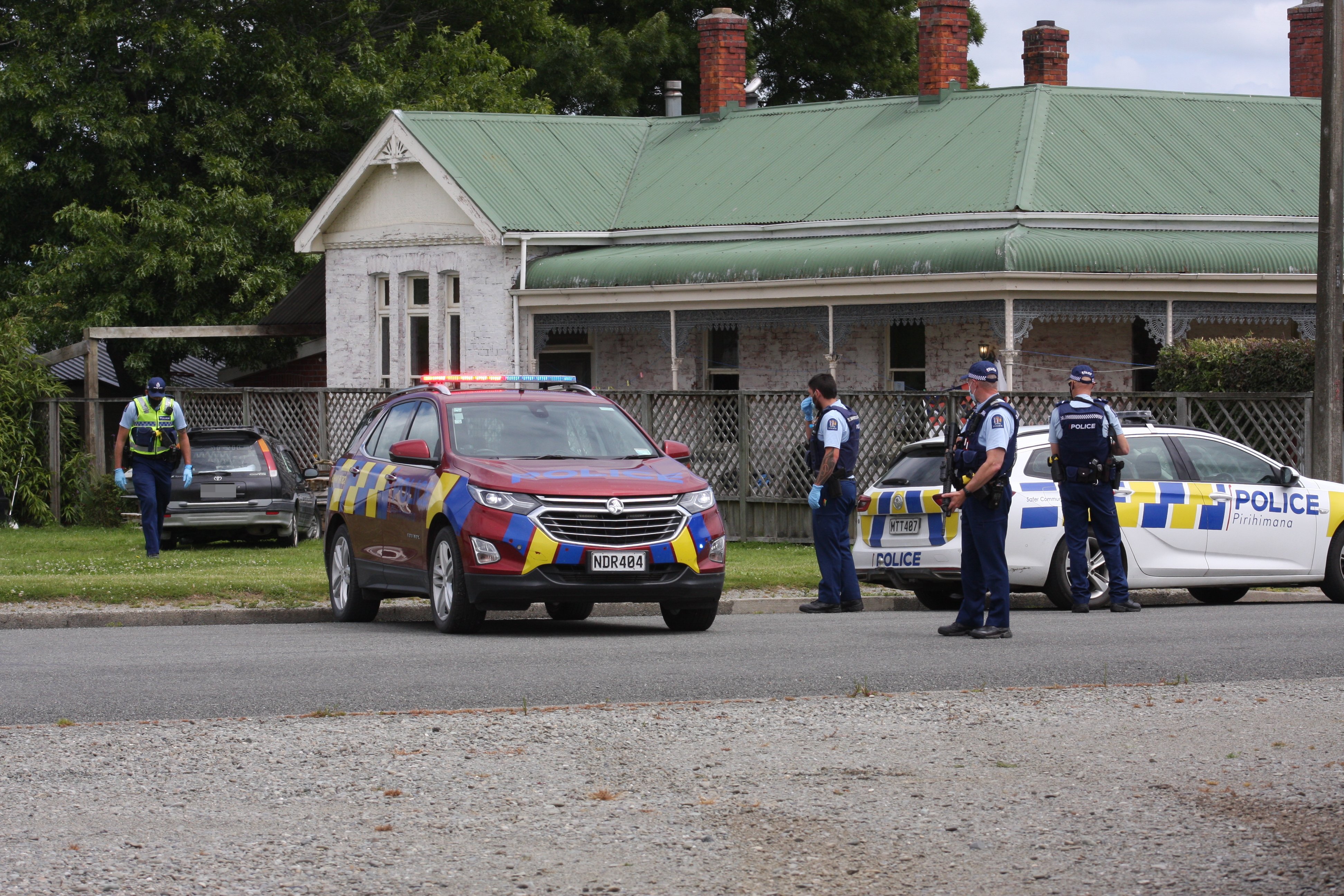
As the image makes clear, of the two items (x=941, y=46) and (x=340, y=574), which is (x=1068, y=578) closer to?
(x=340, y=574)

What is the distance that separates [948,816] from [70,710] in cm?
472

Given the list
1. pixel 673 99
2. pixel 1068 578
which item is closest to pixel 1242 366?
pixel 1068 578

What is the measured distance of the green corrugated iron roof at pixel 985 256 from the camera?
77.7 feet

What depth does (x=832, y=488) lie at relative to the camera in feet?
47.4

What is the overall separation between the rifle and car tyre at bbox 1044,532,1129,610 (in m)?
1.15

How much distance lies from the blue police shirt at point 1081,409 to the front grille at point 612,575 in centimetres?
362

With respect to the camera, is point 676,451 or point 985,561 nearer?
point 985,561

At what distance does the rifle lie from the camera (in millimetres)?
12594

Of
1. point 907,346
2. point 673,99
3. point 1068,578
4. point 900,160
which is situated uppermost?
point 673,99

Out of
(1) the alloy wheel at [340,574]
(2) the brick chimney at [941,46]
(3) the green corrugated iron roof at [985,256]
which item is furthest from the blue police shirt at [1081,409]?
(2) the brick chimney at [941,46]

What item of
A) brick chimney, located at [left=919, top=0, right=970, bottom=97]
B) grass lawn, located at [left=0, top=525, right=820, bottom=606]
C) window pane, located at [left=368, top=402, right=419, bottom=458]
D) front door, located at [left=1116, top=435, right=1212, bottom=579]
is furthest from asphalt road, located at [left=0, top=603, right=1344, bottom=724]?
brick chimney, located at [left=919, top=0, right=970, bottom=97]

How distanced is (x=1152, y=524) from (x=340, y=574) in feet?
21.5

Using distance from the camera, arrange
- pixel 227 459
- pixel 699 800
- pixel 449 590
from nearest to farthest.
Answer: pixel 699 800 → pixel 449 590 → pixel 227 459

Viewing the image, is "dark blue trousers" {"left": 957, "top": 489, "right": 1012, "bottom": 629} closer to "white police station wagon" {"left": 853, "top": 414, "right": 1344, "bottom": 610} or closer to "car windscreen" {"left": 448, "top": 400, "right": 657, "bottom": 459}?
"white police station wagon" {"left": 853, "top": 414, "right": 1344, "bottom": 610}
